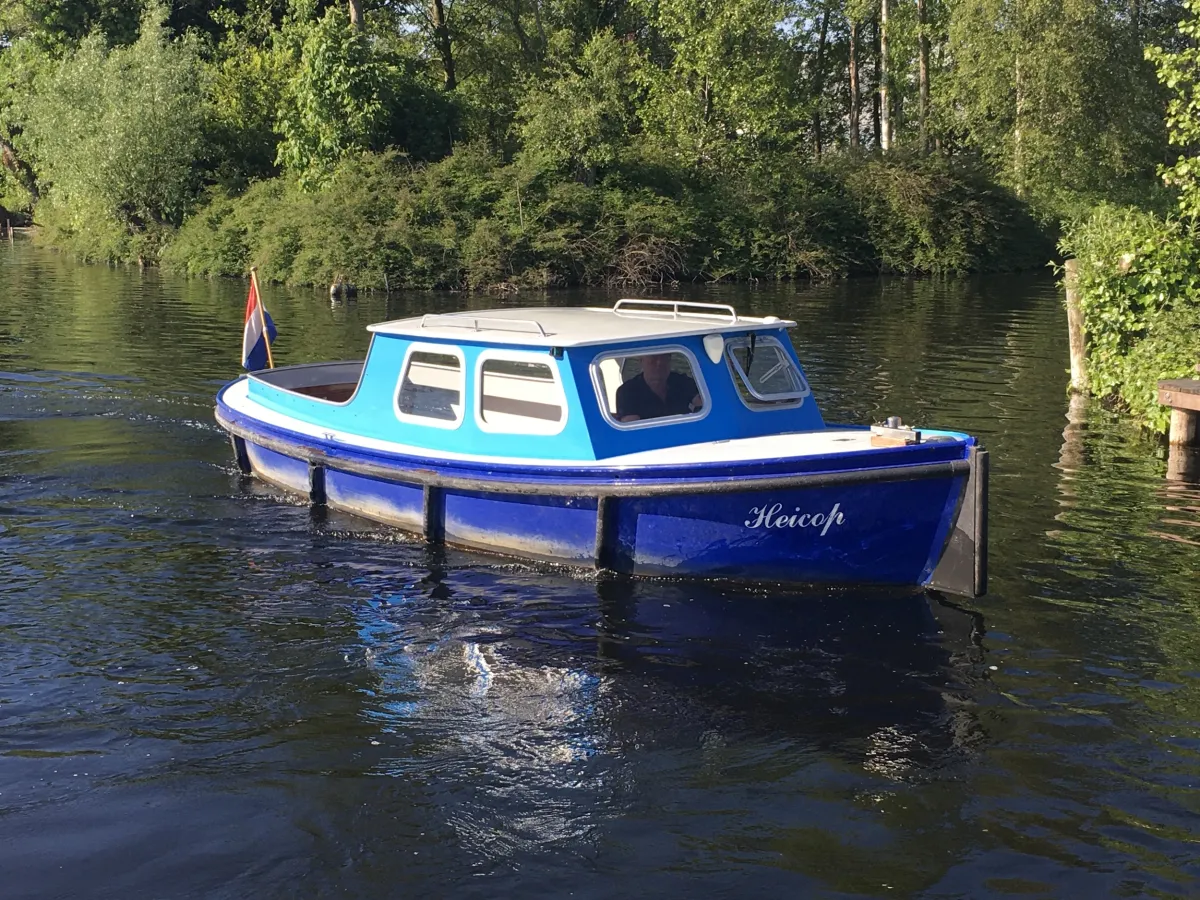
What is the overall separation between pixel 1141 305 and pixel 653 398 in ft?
31.3

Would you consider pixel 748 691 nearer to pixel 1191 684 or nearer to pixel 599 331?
pixel 1191 684

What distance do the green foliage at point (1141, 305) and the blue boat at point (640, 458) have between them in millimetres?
7205

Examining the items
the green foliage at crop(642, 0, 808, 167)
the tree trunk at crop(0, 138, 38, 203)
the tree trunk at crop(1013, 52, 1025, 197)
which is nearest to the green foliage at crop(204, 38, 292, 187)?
the green foliage at crop(642, 0, 808, 167)

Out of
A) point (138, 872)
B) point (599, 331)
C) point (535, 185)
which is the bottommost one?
point (138, 872)

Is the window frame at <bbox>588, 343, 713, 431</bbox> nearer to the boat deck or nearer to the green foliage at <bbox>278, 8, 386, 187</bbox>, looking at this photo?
the boat deck

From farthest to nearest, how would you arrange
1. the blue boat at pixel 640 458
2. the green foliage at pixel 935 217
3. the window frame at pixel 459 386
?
the green foliage at pixel 935 217, the window frame at pixel 459 386, the blue boat at pixel 640 458

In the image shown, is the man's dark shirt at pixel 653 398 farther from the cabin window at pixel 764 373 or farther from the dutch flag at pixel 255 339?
the dutch flag at pixel 255 339

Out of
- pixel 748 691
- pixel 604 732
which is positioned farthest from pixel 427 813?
pixel 748 691

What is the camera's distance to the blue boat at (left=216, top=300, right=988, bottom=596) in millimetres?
10258

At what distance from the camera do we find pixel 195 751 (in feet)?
27.0

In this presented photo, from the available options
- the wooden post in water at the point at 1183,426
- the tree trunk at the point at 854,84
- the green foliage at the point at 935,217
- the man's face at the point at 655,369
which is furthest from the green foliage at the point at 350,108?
the man's face at the point at 655,369

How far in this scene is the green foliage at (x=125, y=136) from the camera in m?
46.3

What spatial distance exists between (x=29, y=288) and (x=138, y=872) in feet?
116

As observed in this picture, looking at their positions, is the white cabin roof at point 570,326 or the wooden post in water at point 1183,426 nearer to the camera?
the white cabin roof at point 570,326
